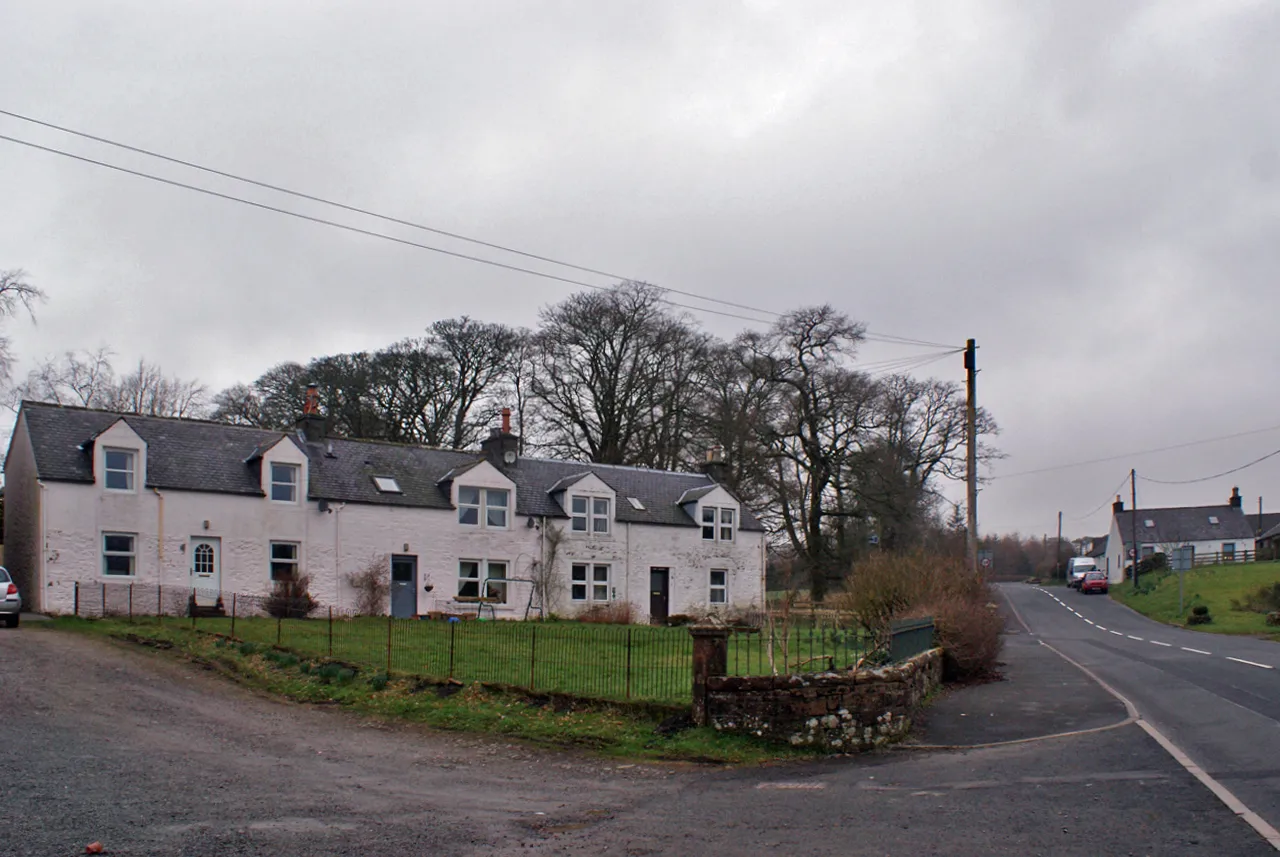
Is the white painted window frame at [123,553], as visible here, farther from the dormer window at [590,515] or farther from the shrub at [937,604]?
the shrub at [937,604]

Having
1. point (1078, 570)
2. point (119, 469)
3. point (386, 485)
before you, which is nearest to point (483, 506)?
point (386, 485)

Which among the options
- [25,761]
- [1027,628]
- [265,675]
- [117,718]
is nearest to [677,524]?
[1027,628]

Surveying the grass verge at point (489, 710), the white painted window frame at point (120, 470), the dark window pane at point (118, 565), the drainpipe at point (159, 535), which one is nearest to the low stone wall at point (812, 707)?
the grass verge at point (489, 710)

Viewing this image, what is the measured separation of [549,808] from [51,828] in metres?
4.11

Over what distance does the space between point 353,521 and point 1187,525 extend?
78768 millimetres

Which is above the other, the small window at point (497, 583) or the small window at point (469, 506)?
the small window at point (469, 506)

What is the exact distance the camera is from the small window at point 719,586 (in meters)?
40.9

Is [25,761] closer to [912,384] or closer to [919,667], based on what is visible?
[919,667]

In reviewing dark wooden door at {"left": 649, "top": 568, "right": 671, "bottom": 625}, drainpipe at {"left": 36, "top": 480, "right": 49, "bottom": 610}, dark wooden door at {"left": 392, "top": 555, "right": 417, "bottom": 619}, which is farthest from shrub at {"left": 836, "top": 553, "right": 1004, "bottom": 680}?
drainpipe at {"left": 36, "top": 480, "right": 49, "bottom": 610}

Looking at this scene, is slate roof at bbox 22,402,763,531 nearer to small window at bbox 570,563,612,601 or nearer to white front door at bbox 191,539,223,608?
white front door at bbox 191,539,223,608

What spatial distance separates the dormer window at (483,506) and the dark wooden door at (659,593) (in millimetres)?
6349

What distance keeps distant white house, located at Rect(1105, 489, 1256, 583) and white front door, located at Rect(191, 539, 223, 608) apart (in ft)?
245

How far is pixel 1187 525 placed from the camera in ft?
292

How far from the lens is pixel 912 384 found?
55.9 m
